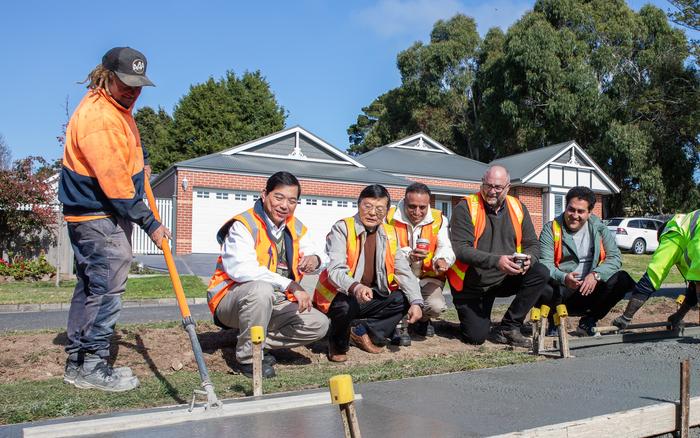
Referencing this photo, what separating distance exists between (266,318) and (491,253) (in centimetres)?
264

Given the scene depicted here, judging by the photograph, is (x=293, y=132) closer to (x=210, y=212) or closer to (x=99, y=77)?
(x=210, y=212)

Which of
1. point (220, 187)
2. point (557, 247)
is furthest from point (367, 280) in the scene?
point (220, 187)

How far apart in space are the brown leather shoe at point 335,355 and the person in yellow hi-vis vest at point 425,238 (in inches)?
49.1

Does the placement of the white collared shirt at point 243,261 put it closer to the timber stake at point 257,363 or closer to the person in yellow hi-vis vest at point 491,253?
the timber stake at point 257,363

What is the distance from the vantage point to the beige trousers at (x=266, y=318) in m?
5.04

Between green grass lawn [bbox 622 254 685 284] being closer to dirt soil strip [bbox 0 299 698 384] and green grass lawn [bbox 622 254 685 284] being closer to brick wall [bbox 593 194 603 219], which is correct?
brick wall [bbox 593 194 603 219]

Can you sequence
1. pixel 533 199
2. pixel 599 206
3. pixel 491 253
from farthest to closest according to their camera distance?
pixel 599 206
pixel 533 199
pixel 491 253

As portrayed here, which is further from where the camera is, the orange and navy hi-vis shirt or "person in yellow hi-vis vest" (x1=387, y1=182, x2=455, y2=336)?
"person in yellow hi-vis vest" (x1=387, y1=182, x2=455, y2=336)

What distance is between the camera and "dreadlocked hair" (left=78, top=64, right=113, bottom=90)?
15.1 ft

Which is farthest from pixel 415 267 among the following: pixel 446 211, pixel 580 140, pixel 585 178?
→ pixel 580 140

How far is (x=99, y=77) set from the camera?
15.2ft

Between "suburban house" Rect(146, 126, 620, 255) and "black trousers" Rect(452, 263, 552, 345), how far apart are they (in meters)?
17.1

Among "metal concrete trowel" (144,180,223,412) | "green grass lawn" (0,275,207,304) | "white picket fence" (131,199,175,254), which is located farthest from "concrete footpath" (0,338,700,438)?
"white picket fence" (131,199,175,254)

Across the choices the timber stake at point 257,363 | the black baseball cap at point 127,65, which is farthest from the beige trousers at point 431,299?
the black baseball cap at point 127,65
